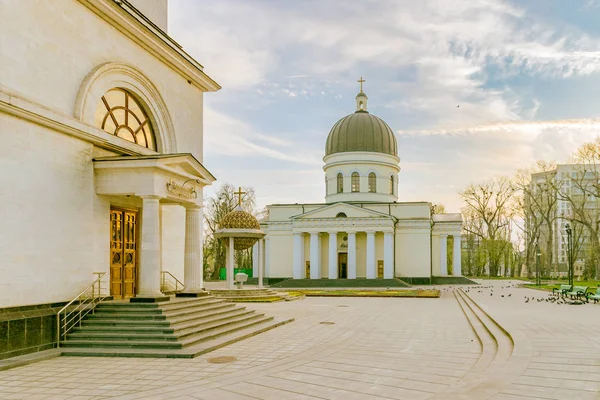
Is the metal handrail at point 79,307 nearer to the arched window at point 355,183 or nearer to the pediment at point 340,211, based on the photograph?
the pediment at point 340,211

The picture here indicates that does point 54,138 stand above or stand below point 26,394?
above

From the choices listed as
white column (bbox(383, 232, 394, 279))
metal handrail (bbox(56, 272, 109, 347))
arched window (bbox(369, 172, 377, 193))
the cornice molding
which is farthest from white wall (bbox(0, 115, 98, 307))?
arched window (bbox(369, 172, 377, 193))

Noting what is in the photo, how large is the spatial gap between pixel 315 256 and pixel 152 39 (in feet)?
116

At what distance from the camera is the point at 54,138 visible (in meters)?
11.8

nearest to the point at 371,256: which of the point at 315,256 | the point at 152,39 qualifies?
the point at 315,256

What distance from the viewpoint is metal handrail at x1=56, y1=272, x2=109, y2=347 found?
1163cm

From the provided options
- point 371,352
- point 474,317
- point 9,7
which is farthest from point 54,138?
point 474,317

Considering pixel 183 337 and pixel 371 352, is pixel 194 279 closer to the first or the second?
pixel 183 337

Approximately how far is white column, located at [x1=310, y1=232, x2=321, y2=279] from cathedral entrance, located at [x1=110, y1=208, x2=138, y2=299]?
34.4 metres

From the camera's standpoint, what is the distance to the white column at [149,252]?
42.9ft

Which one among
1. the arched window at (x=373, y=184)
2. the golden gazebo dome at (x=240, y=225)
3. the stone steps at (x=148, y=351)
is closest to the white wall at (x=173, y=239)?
the stone steps at (x=148, y=351)

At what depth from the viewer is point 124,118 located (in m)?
15.0

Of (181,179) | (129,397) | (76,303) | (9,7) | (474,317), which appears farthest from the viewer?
(474,317)

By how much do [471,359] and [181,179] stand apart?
852 centimetres
